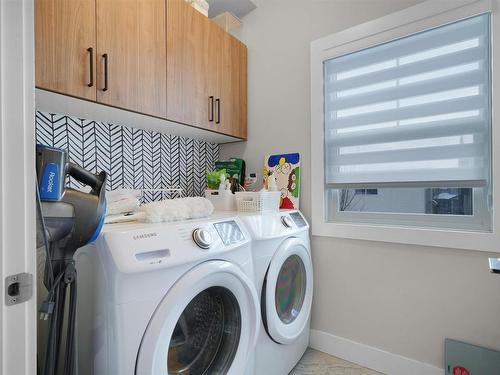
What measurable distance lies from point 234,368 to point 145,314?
496 mm

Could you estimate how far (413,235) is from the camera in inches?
58.4

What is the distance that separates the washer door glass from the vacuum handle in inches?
21.0

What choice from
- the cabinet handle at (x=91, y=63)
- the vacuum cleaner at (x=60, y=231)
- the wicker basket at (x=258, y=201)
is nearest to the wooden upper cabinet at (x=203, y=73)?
the cabinet handle at (x=91, y=63)

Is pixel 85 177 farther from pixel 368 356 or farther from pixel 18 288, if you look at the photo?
pixel 368 356

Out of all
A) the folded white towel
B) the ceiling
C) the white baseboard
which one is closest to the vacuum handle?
the folded white towel

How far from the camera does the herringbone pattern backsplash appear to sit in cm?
138

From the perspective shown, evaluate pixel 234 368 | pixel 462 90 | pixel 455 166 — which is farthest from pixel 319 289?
pixel 462 90

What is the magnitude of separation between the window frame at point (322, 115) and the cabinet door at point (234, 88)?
0.53 m

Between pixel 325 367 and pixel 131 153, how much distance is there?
1.73 m

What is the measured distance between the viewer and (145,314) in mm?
811

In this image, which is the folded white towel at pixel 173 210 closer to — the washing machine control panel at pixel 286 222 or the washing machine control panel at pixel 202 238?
the washing machine control panel at pixel 202 238

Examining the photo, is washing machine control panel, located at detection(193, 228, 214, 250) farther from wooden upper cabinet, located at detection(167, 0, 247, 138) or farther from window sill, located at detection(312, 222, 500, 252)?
window sill, located at detection(312, 222, 500, 252)

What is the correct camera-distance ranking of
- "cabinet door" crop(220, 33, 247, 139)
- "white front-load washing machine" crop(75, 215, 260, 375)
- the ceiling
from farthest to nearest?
1. the ceiling
2. "cabinet door" crop(220, 33, 247, 139)
3. "white front-load washing machine" crop(75, 215, 260, 375)

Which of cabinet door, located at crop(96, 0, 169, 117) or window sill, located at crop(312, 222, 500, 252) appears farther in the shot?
window sill, located at crop(312, 222, 500, 252)
